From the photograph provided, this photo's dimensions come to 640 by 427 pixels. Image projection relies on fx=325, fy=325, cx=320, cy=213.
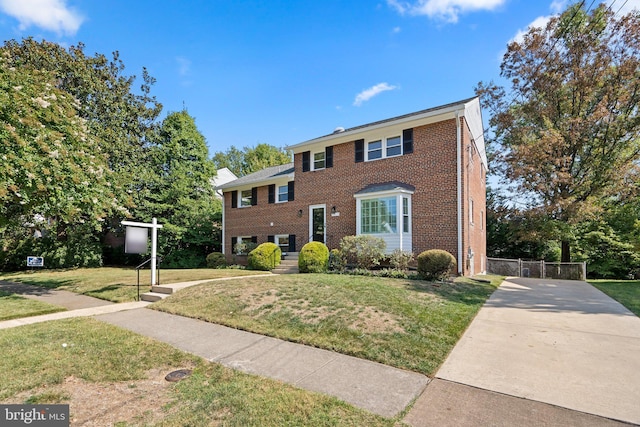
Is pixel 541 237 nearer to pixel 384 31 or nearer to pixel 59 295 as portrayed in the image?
pixel 384 31

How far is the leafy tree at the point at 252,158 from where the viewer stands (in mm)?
41562

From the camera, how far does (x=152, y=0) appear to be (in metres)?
10.2

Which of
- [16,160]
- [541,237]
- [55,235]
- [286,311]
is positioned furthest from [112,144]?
[541,237]

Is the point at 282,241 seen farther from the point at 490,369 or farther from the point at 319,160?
the point at 490,369

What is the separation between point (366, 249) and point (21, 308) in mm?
10041

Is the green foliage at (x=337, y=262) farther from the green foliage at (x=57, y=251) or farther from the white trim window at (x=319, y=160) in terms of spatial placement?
the green foliage at (x=57, y=251)

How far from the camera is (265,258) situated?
49.1 feet

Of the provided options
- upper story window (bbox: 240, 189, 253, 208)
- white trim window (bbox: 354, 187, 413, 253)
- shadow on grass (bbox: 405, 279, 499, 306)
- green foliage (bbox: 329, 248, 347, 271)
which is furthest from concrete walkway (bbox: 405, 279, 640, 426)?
upper story window (bbox: 240, 189, 253, 208)

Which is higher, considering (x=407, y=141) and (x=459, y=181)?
(x=407, y=141)

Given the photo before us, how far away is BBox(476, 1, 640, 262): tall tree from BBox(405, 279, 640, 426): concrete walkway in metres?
14.5

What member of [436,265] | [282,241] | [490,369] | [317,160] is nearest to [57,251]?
[282,241]

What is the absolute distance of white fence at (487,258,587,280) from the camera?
1734cm

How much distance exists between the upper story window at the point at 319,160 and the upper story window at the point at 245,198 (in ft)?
17.7

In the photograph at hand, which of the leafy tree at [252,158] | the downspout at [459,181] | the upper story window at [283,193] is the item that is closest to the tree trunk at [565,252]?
the downspout at [459,181]
